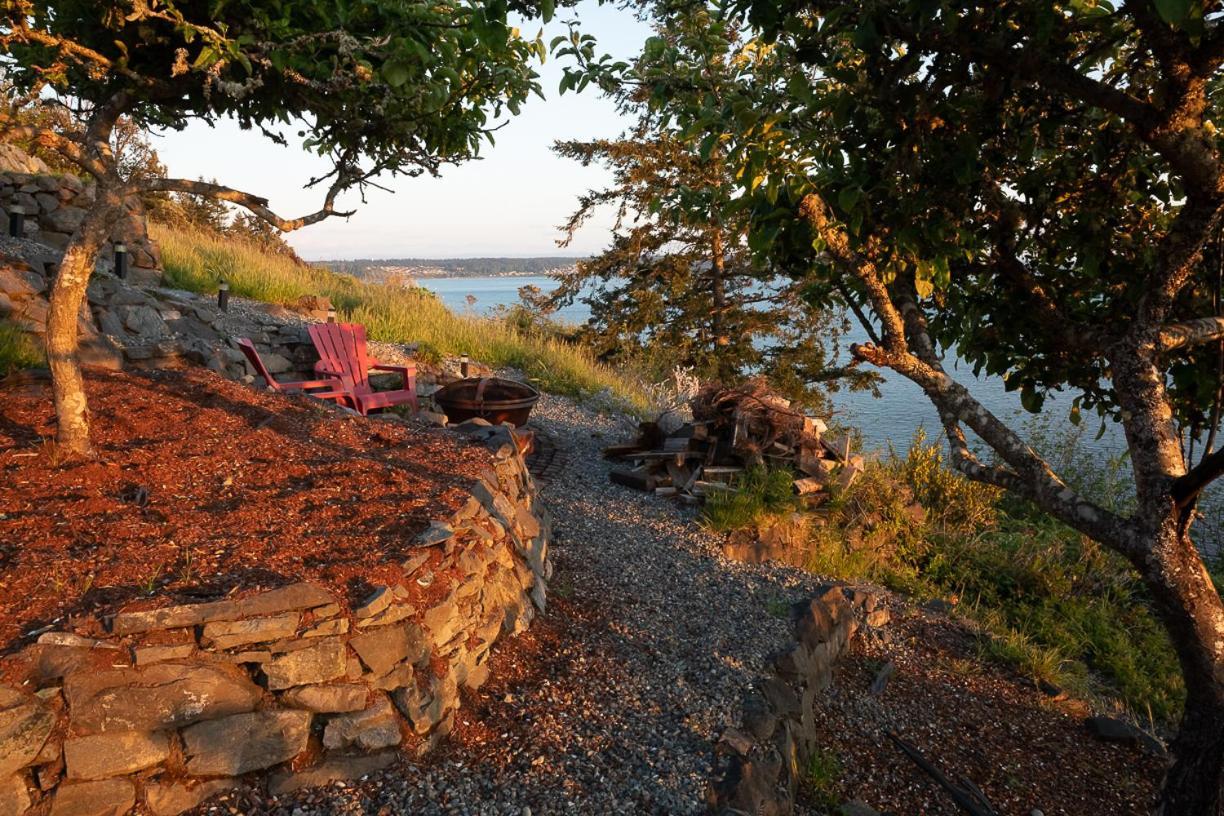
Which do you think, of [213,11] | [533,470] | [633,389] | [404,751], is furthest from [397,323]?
[404,751]

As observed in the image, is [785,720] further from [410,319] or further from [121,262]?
[410,319]

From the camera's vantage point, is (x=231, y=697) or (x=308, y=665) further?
(x=308, y=665)

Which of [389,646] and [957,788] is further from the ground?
[389,646]

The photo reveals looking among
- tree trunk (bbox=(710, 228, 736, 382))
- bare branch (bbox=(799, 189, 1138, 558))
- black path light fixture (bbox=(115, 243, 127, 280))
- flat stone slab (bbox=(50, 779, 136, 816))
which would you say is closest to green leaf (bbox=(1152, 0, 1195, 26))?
bare branch (bbox=(799, 189, 1138, 558))

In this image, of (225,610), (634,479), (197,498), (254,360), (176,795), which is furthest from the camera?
(254,360)

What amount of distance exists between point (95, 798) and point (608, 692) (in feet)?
6.17

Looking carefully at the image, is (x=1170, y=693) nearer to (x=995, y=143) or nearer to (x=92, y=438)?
(x=995, y=143)

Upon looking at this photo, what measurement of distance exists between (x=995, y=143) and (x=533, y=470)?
15.2 feet

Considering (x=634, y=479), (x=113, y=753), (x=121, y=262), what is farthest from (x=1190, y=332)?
(x=121, y=262)

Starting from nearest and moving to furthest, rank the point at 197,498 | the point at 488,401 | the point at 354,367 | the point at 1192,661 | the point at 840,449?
the point at 1192,661
the point at 197,498
the point at 840,449
the point at 488,401
the point at 354,367

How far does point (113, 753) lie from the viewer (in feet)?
7.84

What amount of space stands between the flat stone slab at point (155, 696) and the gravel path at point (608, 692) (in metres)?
0.31

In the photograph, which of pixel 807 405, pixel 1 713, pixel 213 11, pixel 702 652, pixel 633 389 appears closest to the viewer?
pixel 1 713

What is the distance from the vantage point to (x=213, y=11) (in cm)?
299
